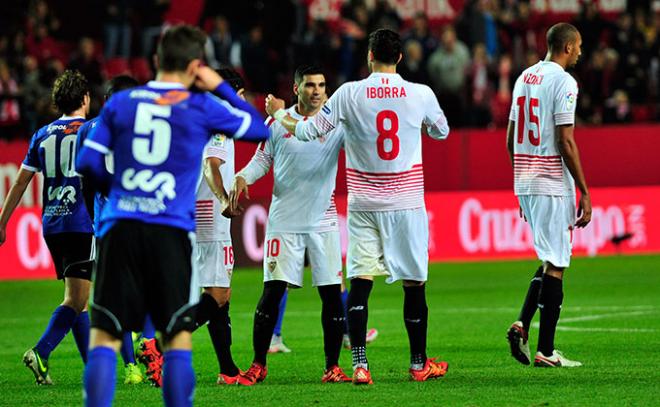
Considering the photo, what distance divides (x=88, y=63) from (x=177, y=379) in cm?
1558

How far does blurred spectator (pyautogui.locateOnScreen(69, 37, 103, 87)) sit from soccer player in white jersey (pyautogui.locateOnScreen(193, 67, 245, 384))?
1193 centimetres

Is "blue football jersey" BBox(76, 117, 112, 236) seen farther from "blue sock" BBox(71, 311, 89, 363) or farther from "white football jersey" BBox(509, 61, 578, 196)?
"white football jersey" BBox(509, 61, 578, 196)

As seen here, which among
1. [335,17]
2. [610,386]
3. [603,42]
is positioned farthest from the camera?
[335,17]

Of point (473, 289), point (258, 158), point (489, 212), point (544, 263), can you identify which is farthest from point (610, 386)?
point (489, 212)

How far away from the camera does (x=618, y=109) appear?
2267 centimetres

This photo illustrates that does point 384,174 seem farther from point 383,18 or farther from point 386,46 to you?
point 383,18

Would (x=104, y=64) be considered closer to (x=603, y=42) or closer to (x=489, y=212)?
(x=489, y=212)

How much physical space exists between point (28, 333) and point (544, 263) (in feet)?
18.7

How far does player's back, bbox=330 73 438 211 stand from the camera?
901cm

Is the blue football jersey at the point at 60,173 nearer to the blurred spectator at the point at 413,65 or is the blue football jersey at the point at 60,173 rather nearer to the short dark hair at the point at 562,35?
the short dark hair at the point at 562,35

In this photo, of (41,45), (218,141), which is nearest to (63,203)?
(218,141)

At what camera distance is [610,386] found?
859 centimetres

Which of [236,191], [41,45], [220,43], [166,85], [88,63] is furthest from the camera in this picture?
[41,45]

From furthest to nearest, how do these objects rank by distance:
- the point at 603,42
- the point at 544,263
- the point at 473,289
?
the point at 603,42
the point at 473,289
the point at 544,263
